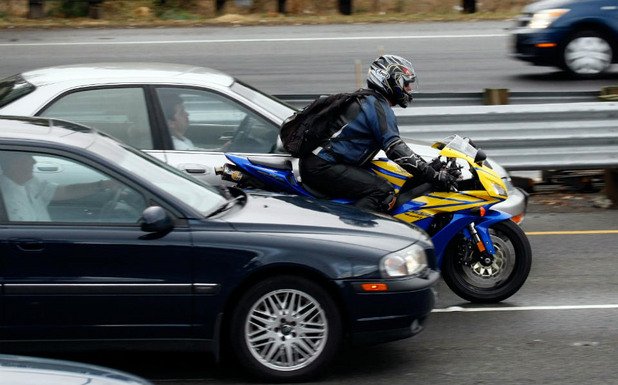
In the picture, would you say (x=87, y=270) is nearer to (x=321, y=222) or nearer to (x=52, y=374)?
(x=321, y=222)

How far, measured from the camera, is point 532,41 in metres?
17.8

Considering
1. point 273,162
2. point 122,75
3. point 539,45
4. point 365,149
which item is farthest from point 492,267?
point 539,45

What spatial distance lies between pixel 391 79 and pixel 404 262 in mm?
2008

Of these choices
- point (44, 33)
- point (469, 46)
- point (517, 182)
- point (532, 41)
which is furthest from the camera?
point (44, 33)

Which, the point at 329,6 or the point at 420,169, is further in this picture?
the point at 329,6

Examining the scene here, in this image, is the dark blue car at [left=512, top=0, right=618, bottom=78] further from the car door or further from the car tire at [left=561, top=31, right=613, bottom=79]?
the car door

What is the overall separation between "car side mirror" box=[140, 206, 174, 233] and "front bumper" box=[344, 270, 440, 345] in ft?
3.30

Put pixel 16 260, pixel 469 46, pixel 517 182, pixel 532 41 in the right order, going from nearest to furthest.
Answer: pixel 16 260
pixel 517 182
pixel 532 41
pixel 469 46

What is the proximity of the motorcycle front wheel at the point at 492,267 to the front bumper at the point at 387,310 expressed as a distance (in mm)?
1642

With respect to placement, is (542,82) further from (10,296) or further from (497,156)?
(10,296)

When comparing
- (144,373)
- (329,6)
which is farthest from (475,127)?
(329,6)

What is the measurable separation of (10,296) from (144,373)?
0.96 meters

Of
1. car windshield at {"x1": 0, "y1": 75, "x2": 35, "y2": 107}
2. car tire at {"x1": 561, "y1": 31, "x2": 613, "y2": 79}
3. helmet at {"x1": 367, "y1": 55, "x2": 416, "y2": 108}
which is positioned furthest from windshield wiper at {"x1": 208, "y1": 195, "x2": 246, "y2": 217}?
car tire at {"x1": 561, "y1": 31, "x2": 613, "y2": 79}

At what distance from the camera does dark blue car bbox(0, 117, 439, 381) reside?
20.6ft
